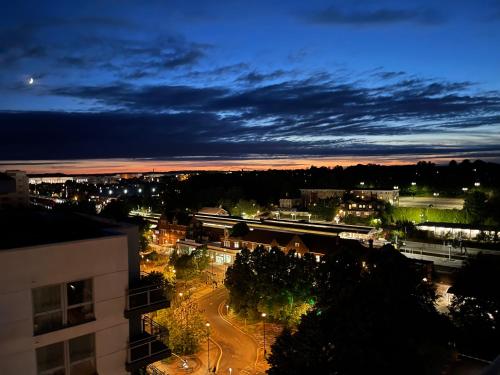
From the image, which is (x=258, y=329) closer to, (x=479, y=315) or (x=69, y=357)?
(x=479, y=315)

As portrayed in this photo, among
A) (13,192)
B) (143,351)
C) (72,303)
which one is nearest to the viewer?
(72,303)

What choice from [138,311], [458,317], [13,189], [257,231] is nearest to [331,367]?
[138,311]

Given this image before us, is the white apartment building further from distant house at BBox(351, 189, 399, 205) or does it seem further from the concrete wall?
distant house at BBox(351, 189, 399, 205)

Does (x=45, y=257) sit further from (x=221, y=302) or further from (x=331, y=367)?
(x=221, y=302)

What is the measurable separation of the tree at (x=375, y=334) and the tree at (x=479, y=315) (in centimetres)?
153

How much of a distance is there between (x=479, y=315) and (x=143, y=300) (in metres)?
16.0

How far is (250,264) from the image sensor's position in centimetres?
2311

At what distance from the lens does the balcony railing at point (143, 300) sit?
7.33 metres

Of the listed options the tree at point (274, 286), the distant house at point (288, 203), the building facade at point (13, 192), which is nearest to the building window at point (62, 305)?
the building facade at point (13, 192)

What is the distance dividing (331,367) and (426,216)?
40295 millimetres

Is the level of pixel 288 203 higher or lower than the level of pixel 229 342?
higher

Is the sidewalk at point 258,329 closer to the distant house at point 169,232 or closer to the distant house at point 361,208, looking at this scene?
the distant house at point 169,232

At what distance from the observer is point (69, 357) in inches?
265

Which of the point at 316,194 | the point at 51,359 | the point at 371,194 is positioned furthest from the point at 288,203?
the point at 51,359
